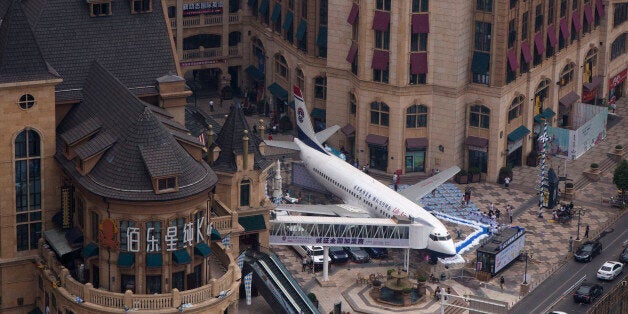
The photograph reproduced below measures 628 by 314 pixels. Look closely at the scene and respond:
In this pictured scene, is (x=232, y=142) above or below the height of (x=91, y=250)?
above

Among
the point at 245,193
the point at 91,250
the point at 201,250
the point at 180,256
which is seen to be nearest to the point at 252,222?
the point at 245,193

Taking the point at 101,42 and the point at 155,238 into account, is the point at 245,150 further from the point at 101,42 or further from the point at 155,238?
the point at 155,238

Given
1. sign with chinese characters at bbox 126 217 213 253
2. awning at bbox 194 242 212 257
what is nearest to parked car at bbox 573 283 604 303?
awning at bbox 194 242 212 257

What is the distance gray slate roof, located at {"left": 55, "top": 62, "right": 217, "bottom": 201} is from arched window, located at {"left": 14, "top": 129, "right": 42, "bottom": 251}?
13.0 ft

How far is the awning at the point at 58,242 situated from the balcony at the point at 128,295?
89cm

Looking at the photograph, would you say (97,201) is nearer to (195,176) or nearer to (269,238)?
(195,176)

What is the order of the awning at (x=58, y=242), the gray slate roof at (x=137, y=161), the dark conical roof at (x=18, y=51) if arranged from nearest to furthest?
the gray slate roof at (x=137, y=161) < the dark conical roof at (x=18, y=51) < the awning at (x=58, y=242)

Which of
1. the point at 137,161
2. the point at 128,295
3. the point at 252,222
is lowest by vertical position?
the point at 128,295

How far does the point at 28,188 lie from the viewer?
178 m

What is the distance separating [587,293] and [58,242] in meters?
59.5

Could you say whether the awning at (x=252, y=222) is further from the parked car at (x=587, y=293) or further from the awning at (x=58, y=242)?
the parked car at (x=587, y=293)

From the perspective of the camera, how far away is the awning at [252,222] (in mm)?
192750

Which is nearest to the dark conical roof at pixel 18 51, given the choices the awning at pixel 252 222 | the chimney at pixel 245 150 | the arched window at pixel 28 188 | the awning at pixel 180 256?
the arched window at pixel 28 188

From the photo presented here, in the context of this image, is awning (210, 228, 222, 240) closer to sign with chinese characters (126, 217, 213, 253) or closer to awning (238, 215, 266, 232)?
sign with chinese characters (126, 217, 213, 253)
